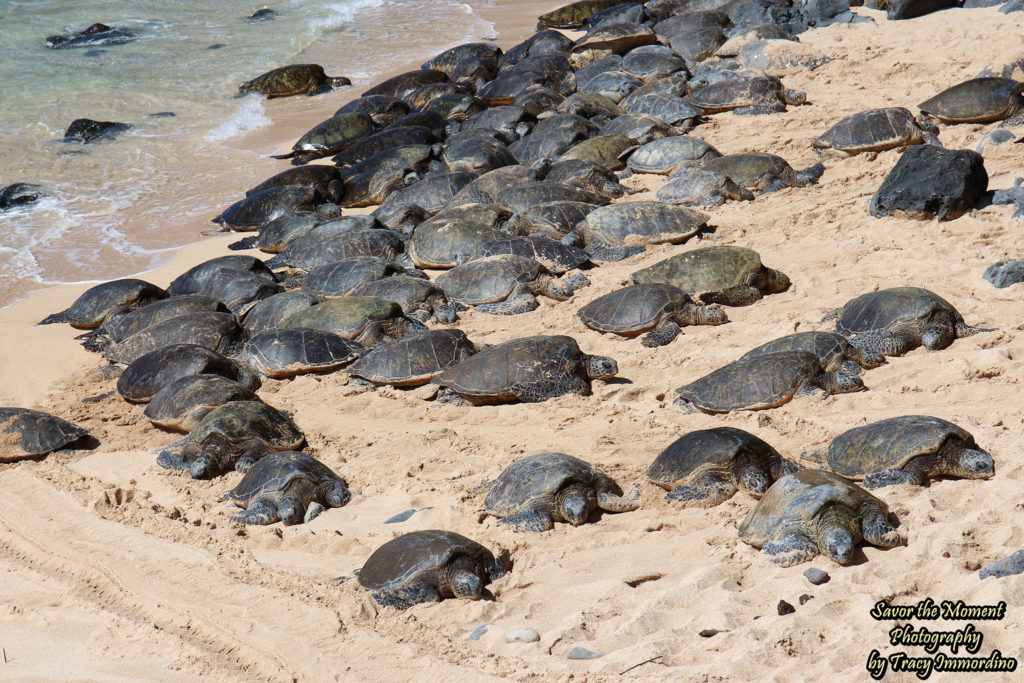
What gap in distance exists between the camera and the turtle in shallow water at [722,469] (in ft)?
15.6

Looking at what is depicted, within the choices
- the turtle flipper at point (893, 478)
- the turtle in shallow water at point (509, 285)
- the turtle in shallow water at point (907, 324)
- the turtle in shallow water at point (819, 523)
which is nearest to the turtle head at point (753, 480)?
the turtle in shallow water at point (819, 523)

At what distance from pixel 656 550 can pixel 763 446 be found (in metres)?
0.97

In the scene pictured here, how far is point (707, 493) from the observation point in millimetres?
4762

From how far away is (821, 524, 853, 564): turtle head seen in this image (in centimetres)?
391

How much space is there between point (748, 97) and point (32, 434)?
32.3ft

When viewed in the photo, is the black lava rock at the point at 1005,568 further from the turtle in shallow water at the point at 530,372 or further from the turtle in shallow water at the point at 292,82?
the turtle in shallow water at the point at 292,82

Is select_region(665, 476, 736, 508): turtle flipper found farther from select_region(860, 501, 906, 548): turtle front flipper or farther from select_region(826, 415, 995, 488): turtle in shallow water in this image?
select_region(860, 501, 906, 548): turtle front flipper

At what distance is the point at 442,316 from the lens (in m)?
8.00

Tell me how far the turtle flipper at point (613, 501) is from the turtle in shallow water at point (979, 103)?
7415 mm

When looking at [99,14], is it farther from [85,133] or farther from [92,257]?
[92,257]

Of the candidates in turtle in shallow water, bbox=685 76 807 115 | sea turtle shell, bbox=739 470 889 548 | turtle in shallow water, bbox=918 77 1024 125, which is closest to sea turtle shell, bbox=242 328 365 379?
sea turtle shell, bbox=739 470 889 548

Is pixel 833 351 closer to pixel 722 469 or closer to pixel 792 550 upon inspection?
pixel 722 469

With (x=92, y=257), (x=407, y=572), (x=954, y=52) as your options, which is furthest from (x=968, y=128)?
(x=92, y=257)

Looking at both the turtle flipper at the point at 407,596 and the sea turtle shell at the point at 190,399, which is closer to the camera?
the turtle flipper at the point at 407,596
